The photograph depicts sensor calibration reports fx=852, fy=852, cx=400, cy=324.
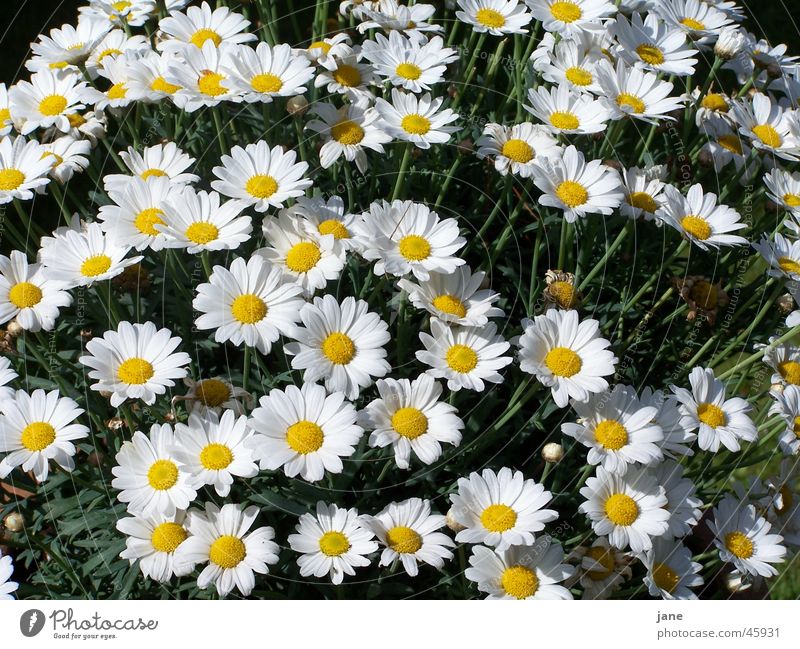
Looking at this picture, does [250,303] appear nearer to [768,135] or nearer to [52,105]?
[52,105]

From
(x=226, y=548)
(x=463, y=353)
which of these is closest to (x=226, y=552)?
(x=226, y=548)

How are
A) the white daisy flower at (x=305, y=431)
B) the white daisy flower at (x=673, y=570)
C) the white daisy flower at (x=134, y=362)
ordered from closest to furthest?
the white daisy flower at (x=305, y=431), the white daisy flower at (x=134, y=362), the white daisy flower at (x=673, y=570)

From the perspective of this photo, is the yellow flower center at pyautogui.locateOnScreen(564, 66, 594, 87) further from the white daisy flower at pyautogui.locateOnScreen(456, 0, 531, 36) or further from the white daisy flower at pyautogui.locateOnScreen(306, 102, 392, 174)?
Answer: the white daisy flower at pyautogui.locateOnScreen(306, 102, 392, 174)

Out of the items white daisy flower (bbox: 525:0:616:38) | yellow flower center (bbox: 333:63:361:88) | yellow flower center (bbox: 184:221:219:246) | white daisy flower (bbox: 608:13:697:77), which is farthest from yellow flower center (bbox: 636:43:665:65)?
yellow flower center (bbox: 184:221:219:246)

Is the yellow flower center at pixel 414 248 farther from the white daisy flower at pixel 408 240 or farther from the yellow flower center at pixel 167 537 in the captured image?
the yellow flower center at pixel 167 537

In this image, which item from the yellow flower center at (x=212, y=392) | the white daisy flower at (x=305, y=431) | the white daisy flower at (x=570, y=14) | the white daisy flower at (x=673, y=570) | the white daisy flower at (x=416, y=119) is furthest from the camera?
the white daisy flower at (x=570, y=14)

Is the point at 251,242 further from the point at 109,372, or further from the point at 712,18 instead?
the point at 712,18

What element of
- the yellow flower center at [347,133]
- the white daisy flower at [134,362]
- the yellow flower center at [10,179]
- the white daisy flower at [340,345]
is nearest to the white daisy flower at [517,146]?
the yellow flower center at [347,133]
